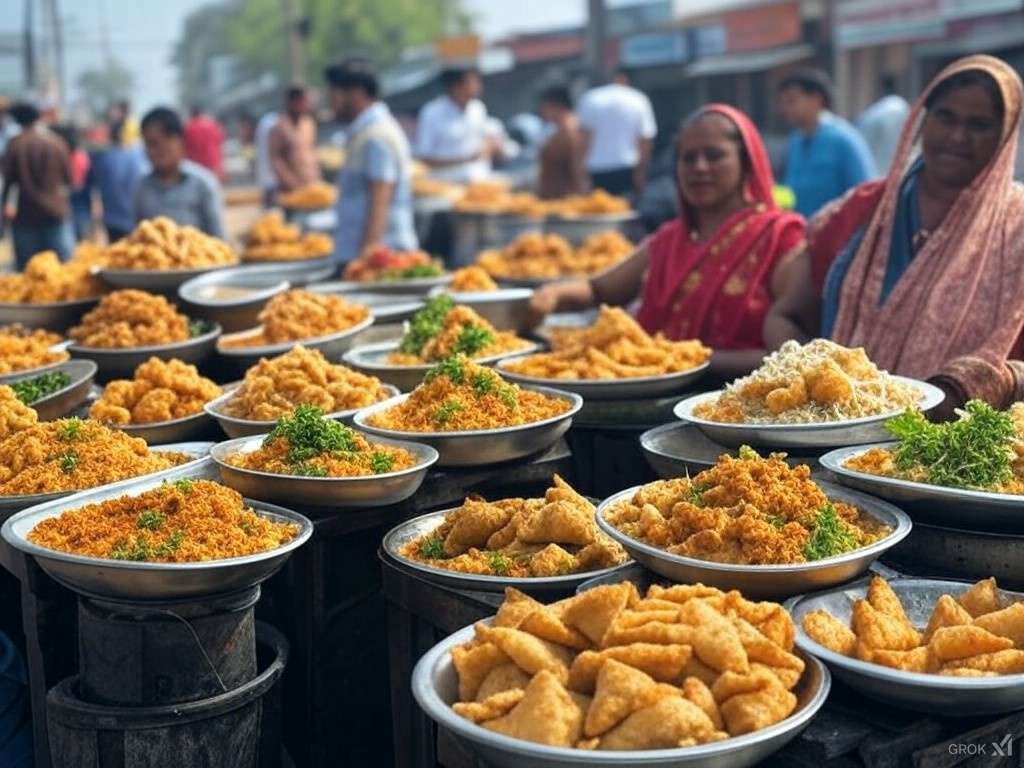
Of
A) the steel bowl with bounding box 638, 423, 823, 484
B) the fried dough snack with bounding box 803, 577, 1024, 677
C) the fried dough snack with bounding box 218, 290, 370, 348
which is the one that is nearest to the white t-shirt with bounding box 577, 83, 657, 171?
the fried dough snack with bounding box 218, 290, 370, 348

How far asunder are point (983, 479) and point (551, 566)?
0.97 m

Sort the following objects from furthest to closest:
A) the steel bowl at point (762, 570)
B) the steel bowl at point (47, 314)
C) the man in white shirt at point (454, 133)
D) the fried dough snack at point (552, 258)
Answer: the man in white shirt at point (454, 133) → the fried dough snack at point (552, 258) → the steel bowl at point (47, 314) → the steel bowl at point (762, 570)

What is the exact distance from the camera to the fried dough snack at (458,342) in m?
4.12

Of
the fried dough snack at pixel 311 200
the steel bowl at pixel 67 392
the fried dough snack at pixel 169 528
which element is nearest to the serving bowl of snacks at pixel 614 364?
the fried dough snack at pixel 169 528

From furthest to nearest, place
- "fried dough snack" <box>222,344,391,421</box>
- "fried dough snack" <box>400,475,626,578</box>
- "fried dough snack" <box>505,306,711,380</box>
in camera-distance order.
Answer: "fried dough snack" <box>505,306,711,380</box>
"fried dough snack" <box>222,344,391,421</box>
"fried dough snack" <box>400,475,626,578</box>

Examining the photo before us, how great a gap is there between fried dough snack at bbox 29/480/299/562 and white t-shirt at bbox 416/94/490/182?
8877 mm

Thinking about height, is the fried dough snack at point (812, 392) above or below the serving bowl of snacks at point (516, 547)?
above

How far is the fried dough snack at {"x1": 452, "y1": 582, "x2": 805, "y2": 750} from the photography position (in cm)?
184

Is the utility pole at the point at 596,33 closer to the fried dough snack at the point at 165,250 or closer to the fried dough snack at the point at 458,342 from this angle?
the fried dough snack at the point at 165,250

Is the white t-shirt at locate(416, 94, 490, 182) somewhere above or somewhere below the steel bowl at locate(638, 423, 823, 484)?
above

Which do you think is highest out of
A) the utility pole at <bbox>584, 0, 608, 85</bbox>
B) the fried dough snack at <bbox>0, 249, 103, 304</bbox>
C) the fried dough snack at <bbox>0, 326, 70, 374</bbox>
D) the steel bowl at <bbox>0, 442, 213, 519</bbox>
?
the utility pole at <bbox>584, 0, 608, 85</bbox>

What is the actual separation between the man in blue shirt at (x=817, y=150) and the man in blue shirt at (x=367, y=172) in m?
2.94

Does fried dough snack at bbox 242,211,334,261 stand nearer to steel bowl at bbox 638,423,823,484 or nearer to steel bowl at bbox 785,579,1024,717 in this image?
steel bowl at bbox 638,423,823,484

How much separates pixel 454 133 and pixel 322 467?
8903mm
